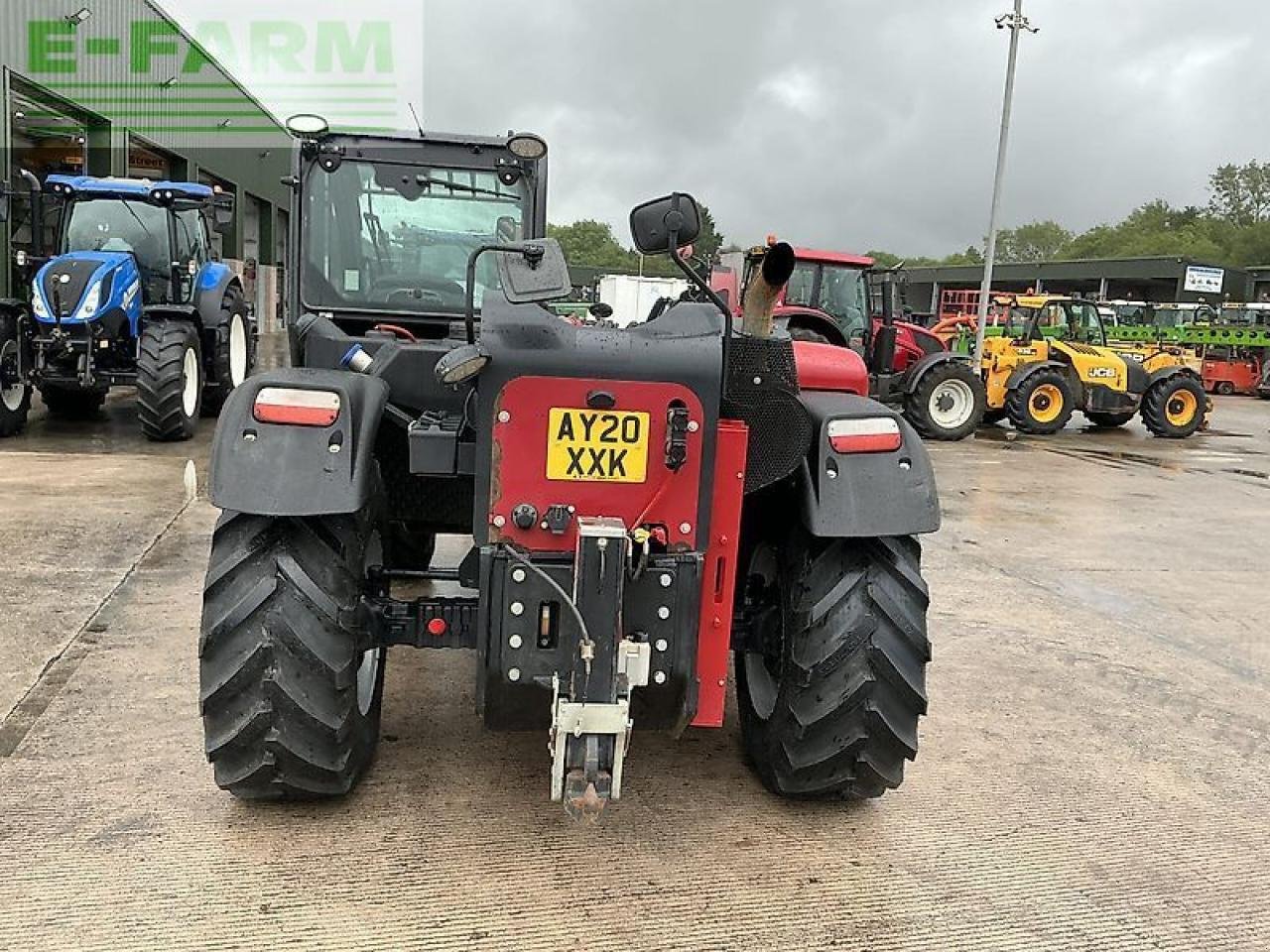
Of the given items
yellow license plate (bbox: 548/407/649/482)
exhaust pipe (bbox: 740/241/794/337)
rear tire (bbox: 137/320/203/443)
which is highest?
exhaust pipe (bbox: 740/241/794/337)

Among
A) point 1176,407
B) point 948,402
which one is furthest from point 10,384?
point 1176,407

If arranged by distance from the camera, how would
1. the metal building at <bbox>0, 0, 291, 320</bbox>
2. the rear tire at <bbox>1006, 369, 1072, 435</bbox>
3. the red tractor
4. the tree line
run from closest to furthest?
1. the red tractor
2. the metal building at <bbox>0, 0, 291, 320</bbox>
3. the rear tire at <bbox>1006, 369, 1072, 435</bbox>
4. the tree line

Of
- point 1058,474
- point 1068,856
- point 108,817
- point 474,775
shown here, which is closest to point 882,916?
point 1068,856

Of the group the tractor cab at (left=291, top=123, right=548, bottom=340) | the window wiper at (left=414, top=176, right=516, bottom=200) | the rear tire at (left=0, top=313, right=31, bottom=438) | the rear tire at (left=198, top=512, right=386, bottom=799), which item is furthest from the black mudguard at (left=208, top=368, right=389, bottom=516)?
the rear tire at (left=0, top=313, right=31, bottom=438)

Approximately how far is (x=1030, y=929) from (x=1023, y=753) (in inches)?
44.6

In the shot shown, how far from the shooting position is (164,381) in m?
9.05

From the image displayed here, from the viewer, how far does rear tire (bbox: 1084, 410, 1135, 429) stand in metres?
15.5

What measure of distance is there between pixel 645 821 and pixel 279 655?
1102 millimetres

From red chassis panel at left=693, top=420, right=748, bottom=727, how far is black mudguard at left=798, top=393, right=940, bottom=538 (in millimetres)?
230

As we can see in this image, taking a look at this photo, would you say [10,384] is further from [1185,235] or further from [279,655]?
[1185,235]

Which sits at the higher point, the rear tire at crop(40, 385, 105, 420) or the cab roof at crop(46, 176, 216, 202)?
the cab roof at crop(46, 176, 216, 202)

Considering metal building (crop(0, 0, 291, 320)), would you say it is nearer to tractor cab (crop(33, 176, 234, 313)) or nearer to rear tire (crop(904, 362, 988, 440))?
tractor cab (crop(33, 176, 234, 313))

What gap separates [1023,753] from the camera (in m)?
3.69

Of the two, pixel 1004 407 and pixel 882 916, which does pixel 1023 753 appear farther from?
pixel 1004 407
